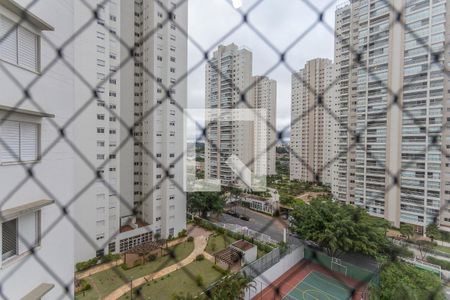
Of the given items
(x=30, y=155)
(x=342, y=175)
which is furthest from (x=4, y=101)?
(x=342, y=175)

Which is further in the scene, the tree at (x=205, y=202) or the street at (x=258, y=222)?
the tree at (x=205, y=202)

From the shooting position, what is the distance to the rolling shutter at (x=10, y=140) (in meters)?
0.89

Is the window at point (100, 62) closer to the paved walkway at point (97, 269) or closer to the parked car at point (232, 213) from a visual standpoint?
the paved walkway at point (97, 269)

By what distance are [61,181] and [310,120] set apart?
858 centimetres

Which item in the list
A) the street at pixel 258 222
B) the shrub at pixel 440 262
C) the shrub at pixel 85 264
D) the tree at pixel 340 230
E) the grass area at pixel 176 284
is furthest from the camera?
the street at pixel 258 222

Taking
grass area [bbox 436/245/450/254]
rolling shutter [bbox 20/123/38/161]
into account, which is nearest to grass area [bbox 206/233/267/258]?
grass area [bbox 436/245/450/254]

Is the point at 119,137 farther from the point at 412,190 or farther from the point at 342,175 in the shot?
the point at 412,190

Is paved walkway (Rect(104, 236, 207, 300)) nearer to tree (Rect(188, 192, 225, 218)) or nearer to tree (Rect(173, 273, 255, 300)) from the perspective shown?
tree (Rect(173, 273, 255, 300))

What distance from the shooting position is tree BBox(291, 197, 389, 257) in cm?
418

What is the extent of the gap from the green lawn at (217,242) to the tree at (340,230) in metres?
1.62

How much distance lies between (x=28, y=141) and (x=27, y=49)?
37cm

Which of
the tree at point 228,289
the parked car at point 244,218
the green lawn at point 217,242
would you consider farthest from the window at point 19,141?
the parked car at point 244,218

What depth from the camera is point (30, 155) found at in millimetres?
992

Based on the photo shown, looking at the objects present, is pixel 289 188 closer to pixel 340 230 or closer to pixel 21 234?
pixel 340 230
